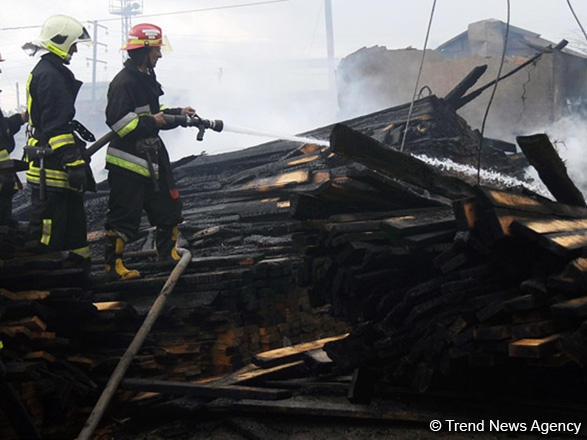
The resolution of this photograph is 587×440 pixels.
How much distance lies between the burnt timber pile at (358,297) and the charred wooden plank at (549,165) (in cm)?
2

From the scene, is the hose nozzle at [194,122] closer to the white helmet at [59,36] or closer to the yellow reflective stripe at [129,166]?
the yellow reflective stripe at [129,166]

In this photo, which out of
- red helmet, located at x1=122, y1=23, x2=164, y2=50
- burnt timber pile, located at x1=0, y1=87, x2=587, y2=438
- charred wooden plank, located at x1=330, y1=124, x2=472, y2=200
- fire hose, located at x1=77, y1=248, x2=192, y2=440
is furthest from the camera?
red helmet, located at x1=122, y1=23, x2=164, y2=50

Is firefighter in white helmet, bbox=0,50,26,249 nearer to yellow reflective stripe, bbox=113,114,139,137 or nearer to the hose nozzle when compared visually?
yellow reflective stripe, bbox=113,114,139,137

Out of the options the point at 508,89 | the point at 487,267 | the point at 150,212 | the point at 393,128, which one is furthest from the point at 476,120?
the point at 487,267

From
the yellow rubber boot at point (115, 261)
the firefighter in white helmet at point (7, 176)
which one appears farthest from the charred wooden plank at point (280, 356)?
the firefighter in white helmet at point (7, 176)

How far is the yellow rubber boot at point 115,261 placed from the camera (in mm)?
5840

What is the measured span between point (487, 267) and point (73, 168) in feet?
11.4

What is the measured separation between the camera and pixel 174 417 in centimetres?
454

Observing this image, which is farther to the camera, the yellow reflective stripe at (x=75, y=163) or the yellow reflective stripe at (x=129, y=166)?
the yellow reflective stripe at (x=129, y=166)

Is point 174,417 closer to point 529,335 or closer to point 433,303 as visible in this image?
point 433,303

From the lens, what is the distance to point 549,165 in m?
4.70

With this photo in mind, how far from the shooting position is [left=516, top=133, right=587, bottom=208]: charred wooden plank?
449cm

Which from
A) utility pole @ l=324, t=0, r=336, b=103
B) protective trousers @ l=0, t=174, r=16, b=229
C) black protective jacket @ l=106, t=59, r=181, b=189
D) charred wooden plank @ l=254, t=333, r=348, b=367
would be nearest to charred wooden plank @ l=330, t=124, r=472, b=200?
charred wooden plank @ l=254, t=333, r=348, b=367

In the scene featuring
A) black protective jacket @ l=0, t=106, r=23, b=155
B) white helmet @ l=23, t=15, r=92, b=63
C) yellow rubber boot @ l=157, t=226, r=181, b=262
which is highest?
white helmet @ l=23, t=15, r=92, b=63
